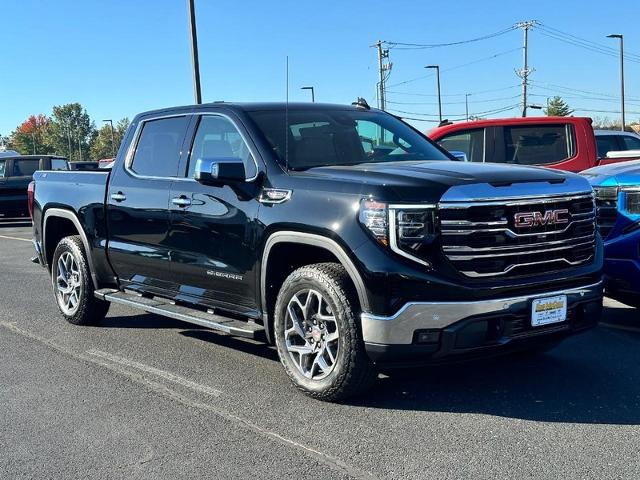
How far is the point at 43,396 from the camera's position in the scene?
15.9 ft

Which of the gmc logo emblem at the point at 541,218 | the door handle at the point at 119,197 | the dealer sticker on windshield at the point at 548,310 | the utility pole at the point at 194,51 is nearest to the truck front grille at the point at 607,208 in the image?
the gmc logo emblem at the point at 541,218

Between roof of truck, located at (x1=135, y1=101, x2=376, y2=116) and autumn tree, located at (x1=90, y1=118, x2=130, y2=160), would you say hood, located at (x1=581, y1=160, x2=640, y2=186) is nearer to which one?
roof of truck, located at (x1=135, y1=101, x2=376, y2=116)

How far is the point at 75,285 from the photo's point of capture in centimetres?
701

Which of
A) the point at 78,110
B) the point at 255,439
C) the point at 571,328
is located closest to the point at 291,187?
the point at 255,439

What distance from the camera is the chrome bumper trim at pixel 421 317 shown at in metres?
4.00

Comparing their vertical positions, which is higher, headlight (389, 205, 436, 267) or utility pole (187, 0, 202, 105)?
utility pole (187, 0, 202, 105)

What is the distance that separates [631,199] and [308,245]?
2794mm

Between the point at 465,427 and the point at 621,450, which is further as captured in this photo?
the point at 465,427

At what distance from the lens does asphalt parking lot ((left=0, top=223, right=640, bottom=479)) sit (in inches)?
143

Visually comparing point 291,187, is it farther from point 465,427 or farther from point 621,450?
point 621,450

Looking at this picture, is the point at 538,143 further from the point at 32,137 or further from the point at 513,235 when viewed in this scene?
the point at 32,137

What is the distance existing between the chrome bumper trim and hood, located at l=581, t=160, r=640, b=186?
87.5 inches

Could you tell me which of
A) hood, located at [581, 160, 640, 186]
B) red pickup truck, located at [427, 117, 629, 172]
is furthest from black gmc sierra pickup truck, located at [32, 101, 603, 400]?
red pickup truck, located at [427, 117, 629, 172]

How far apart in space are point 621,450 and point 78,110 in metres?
136
